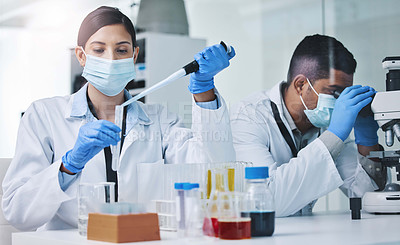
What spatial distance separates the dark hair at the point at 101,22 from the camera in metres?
1.96

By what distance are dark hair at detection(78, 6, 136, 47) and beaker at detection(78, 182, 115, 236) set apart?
2.47 feet

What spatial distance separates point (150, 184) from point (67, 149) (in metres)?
0.44

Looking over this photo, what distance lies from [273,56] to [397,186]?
5.02 ft

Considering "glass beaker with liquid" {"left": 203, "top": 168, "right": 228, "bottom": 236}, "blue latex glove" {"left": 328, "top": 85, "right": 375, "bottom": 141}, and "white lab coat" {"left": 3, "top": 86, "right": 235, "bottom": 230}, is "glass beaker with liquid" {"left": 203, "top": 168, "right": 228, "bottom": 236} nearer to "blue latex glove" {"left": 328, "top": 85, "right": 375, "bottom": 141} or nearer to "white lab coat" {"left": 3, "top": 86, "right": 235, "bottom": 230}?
"white lab coat" {"left": 3, "top": 86, "right": 235, "bottom": 230}

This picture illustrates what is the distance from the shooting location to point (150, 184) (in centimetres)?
149

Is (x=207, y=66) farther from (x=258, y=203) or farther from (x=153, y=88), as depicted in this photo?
(x=258, y=203)

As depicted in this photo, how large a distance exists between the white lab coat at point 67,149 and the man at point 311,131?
34cm

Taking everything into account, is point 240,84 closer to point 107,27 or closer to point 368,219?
point 107,27

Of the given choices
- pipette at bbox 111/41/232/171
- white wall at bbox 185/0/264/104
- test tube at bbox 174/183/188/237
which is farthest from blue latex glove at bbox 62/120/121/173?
white wall at bbox 185/0/264/104

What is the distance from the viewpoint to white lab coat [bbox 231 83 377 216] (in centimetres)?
205

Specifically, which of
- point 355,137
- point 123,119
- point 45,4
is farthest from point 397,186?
point 45,4

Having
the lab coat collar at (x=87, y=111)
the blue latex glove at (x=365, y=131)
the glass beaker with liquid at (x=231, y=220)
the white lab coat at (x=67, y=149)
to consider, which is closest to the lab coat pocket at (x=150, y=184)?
the white lab coat at (x=67, y=149)

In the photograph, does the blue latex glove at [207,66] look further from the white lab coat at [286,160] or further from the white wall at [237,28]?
the white wall at [237,28]

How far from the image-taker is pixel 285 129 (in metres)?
2.33
